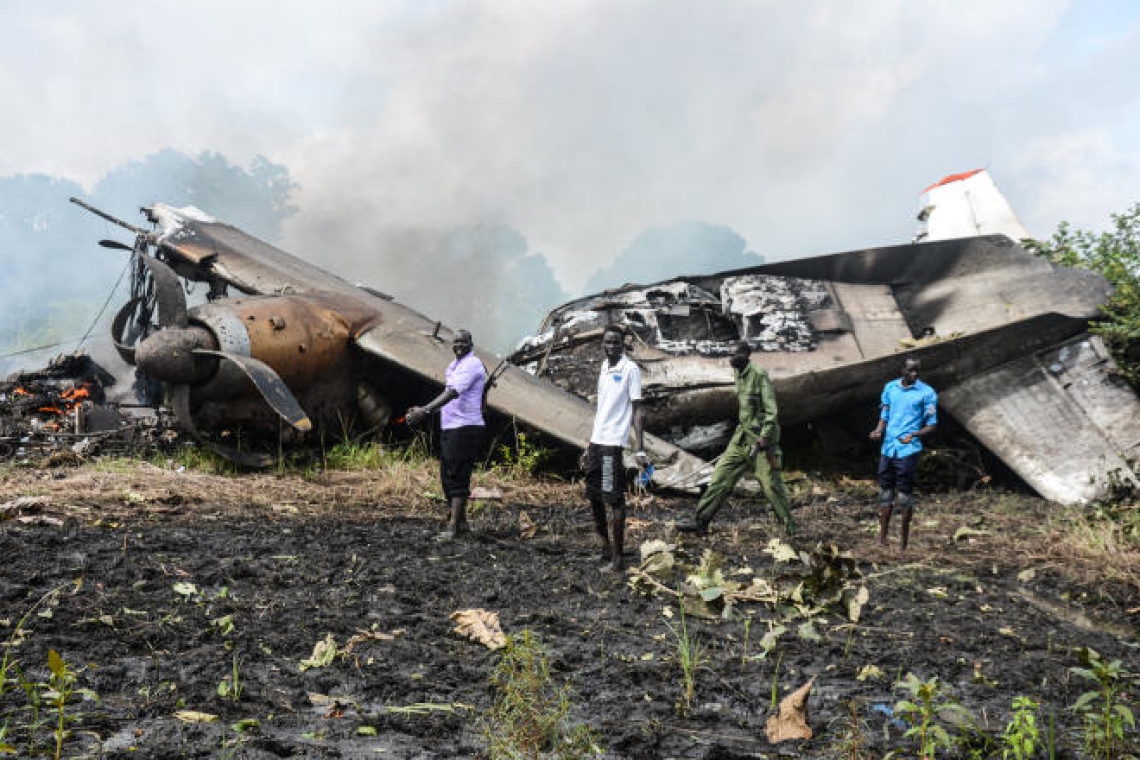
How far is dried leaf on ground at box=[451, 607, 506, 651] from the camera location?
11.8ft

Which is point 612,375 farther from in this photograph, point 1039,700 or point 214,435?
point 214,435

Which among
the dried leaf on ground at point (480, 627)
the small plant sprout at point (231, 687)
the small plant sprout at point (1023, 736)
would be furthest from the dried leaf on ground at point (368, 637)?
the small plant sprout at point (1023, 736)

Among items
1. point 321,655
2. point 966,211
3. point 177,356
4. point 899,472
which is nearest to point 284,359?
point 177,356

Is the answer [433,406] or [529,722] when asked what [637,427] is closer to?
[433,406]

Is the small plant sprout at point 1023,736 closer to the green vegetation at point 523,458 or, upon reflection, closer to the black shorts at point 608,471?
the black shorts at point 608,471

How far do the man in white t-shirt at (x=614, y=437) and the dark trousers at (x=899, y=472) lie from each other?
7.89ft

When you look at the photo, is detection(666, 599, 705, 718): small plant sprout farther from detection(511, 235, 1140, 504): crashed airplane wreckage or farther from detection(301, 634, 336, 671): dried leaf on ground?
detection(511, 235, 1140, 504): crashed airplane wreckage

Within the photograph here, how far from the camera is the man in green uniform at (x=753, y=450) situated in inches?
256

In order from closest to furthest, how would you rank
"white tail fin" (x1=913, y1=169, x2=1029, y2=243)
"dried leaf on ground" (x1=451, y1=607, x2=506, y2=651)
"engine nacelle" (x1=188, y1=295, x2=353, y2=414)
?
1. "dried leaf on ground" (x1=451, y1=607, x2=506, y2=651)
2. "engine nacelle" (x1=188, y1=295, x2=353, y2=414)
3. "white tail fin" (x1=913, y1=169, x2=1029, y2=243)

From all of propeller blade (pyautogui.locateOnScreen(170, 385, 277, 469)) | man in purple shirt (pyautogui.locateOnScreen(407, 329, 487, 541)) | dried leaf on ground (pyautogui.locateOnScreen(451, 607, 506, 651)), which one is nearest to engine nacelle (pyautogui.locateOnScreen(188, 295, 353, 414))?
propeller blade (pyautogui.locateOnScreen(170, 385, 277, 469))

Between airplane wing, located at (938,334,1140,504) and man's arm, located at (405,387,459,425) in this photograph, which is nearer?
man's arm, located at (405,387,459,425)

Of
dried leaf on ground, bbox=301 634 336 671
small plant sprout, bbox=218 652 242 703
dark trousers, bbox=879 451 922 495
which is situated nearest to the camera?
small plant sprout, bbox=218 652 242 703

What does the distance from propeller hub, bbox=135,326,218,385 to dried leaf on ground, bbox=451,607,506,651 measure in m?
4.75

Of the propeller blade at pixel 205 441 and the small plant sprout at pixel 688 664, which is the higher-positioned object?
the propeller blade at pixel 205 441
